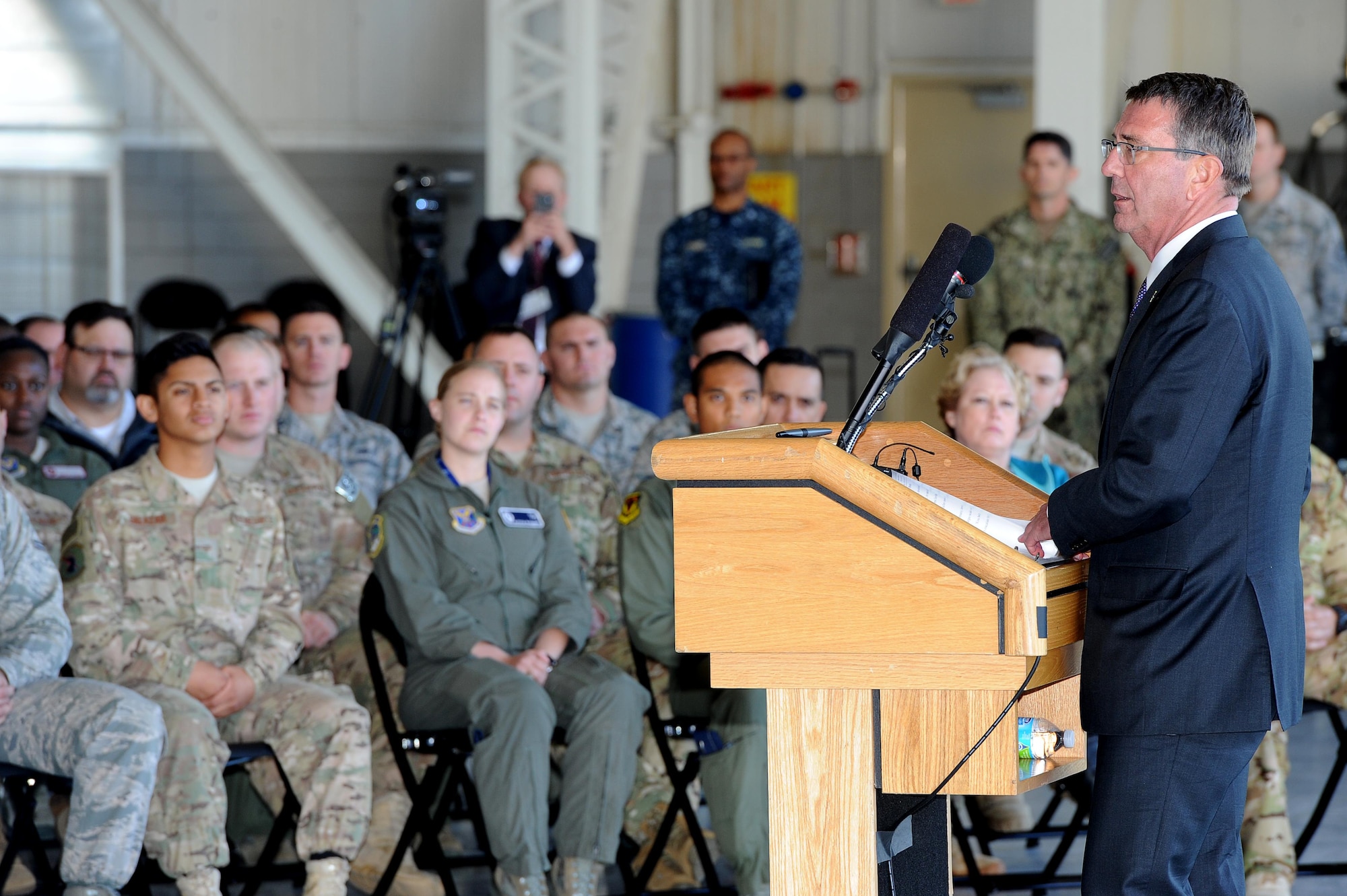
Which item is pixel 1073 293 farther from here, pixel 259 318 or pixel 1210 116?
pixel 1210 116

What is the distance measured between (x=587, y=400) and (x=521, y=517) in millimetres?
1163

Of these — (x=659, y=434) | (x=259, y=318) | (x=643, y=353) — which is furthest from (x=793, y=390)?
(x=643, y=353)

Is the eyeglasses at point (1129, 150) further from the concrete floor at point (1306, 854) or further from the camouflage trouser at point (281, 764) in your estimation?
the camouflage trouser at point (281, 764)

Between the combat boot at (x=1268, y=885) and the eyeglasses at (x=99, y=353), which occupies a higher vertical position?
the eyeglasses at (x=99, y=353)

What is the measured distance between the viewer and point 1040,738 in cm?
216

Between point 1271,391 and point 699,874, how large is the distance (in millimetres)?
2214

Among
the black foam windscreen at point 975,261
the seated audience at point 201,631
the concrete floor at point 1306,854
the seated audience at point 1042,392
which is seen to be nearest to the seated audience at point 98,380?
the seated audience at point 201,631

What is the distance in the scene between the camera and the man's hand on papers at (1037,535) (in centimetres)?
206

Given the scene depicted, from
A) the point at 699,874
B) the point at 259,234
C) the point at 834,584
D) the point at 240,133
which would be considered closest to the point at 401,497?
the point at 699,874

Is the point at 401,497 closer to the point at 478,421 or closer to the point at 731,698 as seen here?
the point at 478,421

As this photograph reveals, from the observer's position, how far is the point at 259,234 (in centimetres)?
878

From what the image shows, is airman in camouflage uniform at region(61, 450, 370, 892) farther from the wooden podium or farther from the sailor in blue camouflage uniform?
the sailor in blue camouflage uniform

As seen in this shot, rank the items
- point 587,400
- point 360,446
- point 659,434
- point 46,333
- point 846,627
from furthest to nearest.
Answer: point 46,333, point 587,400, point 360,446, point 659,434, point 846,627

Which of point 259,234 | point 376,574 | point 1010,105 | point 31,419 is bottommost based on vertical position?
point 376,574
